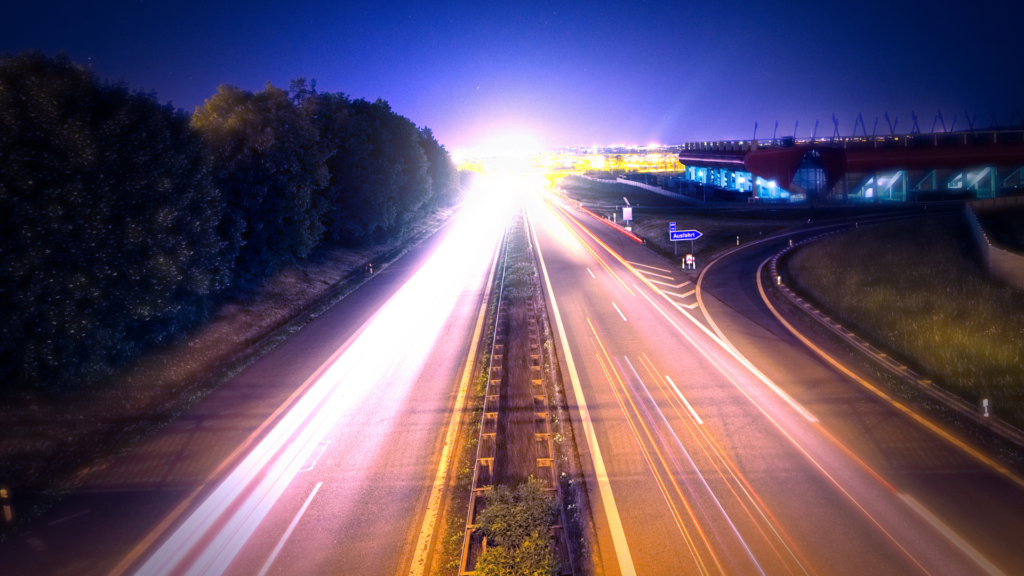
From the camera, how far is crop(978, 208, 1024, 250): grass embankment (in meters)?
32.8

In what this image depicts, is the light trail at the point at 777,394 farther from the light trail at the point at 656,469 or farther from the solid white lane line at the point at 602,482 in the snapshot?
the solid white lane line at the point at 602,482

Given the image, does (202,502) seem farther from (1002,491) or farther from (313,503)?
(1002,491)

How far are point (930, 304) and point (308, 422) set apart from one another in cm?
2453

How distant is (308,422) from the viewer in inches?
521

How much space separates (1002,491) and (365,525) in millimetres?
11371

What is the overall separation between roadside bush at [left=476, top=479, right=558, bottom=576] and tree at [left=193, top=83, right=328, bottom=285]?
1705 cm

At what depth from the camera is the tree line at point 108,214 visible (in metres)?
12.6

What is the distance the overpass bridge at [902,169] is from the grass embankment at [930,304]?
2963cm

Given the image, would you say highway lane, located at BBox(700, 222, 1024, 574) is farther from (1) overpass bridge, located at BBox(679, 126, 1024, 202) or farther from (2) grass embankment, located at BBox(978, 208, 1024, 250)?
(1) overpass bridge, located at BBox(679, 126, 1024, 202)

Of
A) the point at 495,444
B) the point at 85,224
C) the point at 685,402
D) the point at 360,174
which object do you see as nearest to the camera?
the point at 495,444

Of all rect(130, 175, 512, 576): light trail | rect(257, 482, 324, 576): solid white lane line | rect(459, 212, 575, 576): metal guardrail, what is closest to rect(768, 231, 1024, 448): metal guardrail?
rect(459, 212, 575, 576): metal guardrail

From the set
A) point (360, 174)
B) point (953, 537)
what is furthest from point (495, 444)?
point (360, 174)

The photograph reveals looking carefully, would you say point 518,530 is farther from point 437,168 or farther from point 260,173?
point 437,168

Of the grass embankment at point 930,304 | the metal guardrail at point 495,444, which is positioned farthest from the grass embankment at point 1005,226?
the metal guardrail at point 495,444
